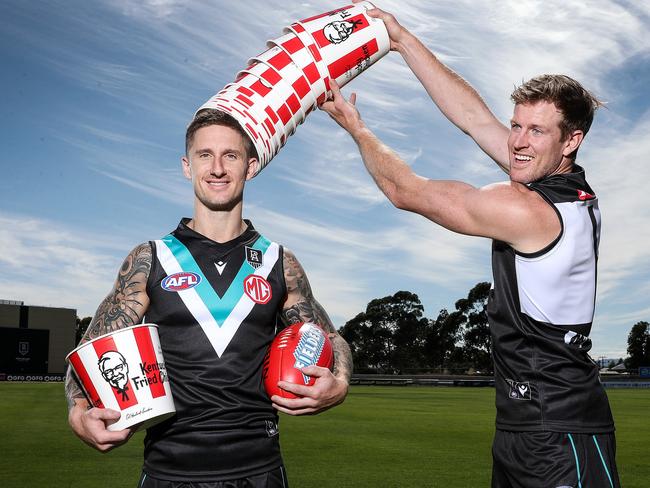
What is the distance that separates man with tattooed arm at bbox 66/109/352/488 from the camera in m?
3.89

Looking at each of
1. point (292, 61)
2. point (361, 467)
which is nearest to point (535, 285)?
point (292, 61)

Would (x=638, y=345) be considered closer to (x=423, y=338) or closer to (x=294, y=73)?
(x=423, y=338)

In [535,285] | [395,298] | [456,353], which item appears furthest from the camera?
[395,298]

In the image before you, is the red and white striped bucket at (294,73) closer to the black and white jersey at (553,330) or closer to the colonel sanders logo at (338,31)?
the colonel sanders logo at (338,31)

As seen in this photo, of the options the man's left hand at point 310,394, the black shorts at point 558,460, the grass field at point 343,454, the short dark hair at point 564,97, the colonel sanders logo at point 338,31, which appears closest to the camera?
the man's left hand at point 310,394

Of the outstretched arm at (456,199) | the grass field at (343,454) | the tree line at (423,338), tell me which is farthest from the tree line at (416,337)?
the outstretched arm at (456,199)

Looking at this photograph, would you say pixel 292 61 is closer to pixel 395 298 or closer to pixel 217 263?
pixel 217 263

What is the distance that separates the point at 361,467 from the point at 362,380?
175 feet

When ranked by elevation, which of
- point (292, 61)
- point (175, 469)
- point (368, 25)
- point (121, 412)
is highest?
point (368, 25)

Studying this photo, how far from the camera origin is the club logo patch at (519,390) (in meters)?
4.21

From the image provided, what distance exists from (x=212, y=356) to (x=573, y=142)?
8.49 feet

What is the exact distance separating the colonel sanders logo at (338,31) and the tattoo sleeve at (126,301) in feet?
5.65

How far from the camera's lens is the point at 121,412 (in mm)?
3529

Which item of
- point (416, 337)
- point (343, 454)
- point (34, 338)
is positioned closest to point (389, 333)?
point (416, 337)
